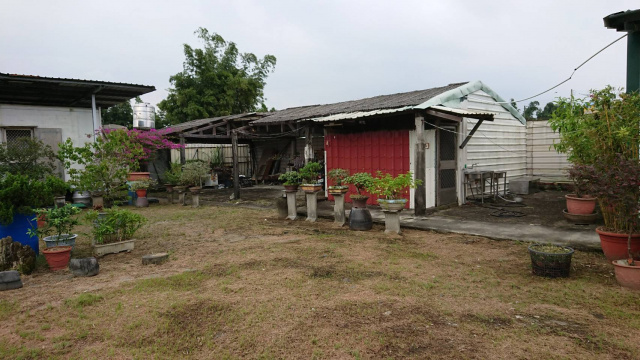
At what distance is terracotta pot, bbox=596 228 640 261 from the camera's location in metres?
4.64

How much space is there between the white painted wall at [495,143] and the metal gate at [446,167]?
11.0 inches

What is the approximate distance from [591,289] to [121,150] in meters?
8.55

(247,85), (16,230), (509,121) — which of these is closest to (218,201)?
(16,230)

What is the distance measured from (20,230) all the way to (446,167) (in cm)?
898

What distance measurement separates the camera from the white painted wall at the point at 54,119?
10.7m

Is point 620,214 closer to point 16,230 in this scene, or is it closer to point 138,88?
point 16,230

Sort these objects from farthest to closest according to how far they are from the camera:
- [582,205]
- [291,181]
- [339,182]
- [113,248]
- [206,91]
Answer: [206,91] < [291,181] < [339,182] < [582,205] < [113,248]

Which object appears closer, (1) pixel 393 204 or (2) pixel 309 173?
(1) pixel 393 204

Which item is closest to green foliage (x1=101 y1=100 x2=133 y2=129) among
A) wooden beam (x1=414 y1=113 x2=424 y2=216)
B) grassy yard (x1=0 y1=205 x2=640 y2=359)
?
wooden beam (x1=414 y1=113 x2=424 y2=216)

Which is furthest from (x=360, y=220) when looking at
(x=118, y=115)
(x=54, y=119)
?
(x=118, y=115)

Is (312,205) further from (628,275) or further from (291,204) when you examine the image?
(628,275)

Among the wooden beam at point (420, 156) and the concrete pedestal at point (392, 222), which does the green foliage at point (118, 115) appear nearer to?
the wooden beam at point (420, 156)

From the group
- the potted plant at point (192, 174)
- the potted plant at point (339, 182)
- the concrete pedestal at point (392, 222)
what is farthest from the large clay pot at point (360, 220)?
the potted plant at point (192, 174)

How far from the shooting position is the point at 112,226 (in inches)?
251
